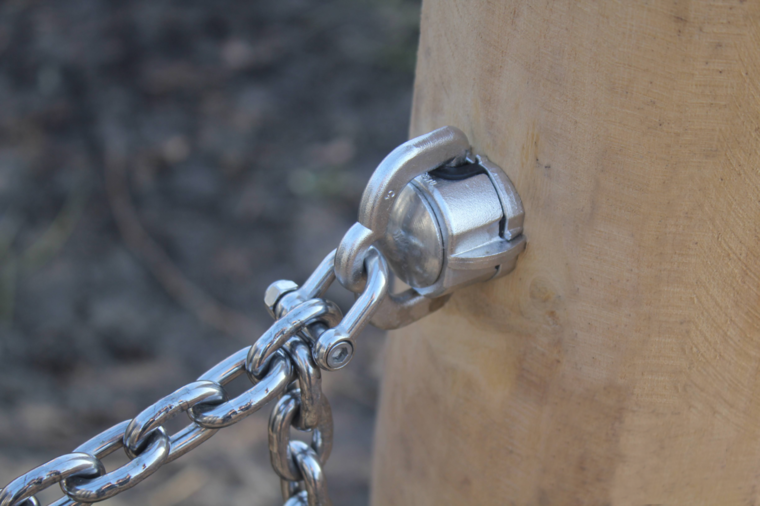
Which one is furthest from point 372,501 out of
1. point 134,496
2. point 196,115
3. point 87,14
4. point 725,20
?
point 87,14

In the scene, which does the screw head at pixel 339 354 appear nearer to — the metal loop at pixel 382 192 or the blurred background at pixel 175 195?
the metal loop at pixel 382 192

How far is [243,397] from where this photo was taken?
479mm

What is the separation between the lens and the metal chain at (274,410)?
46 cm

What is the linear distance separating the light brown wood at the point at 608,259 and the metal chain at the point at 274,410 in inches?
5.0

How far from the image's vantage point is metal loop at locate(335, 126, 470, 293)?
494mm

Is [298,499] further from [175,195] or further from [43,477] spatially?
[175,195]

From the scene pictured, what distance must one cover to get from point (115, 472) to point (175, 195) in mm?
1838

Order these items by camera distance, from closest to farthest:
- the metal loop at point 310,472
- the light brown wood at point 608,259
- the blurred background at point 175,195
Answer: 1. the light brown wood at point 608,259
2. the metal loop at point 310,472
3. the blurred background at point 175,195

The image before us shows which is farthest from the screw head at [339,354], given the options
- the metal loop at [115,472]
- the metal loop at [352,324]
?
the metal loop at [115,472]

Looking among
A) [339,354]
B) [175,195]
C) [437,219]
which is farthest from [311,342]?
[175,195]

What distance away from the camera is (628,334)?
1.67 ft

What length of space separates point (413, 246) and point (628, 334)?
17 cm

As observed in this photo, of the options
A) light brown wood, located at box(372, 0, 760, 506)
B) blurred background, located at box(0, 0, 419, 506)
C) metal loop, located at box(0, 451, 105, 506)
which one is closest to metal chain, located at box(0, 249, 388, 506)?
metal loop, located at box(0, 451, 105, 506)

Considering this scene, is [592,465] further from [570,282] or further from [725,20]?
[725,20]
